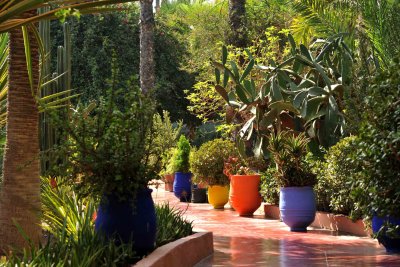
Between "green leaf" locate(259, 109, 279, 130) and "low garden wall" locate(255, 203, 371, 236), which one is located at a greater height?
"green leaf" locate(259, 109, 279, 130)

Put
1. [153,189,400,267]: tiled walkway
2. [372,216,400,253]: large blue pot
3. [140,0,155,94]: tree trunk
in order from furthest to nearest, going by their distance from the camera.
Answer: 1. [140,0,155,94]: tree trunk
2. [372,216,400,253]: large blue pot
3. [153,189,400,267]: tiled walkway

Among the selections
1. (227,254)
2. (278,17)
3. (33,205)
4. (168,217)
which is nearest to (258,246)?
(227,254)

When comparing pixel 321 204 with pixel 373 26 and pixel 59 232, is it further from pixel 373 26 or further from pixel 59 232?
pixel 59 232

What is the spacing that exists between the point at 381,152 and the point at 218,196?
992 centimetres

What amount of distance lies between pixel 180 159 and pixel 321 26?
18.6 ft

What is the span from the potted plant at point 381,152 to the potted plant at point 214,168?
29.4 feet

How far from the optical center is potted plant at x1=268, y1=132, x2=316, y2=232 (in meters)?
11.4

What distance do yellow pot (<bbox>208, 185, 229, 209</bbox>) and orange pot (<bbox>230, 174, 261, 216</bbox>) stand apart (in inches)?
84.5

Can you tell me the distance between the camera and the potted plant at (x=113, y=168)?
6.37 metres

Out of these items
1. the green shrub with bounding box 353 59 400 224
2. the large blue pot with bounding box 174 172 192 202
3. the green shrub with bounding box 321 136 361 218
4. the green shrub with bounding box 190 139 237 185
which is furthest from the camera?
the large blue pot with bounding box 174 172 192 202

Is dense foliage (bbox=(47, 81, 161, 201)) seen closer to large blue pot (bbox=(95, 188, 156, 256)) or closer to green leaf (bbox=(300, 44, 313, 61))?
large blue pot (bbox=(95, 188, 156, 256))

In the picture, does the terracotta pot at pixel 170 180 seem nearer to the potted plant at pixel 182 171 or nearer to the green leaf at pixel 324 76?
the potted plant at pixel 182 171

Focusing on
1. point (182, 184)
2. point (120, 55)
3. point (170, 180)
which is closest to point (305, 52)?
point (182, 184)

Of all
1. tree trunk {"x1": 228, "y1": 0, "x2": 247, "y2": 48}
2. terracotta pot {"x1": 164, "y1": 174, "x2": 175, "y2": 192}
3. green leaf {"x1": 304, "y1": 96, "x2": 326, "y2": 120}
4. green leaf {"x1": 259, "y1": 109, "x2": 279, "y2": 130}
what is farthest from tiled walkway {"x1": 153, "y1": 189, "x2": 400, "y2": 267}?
terracotta pot {"x1": 164, "y1": 174, "x2": 175, "y2": 192}
